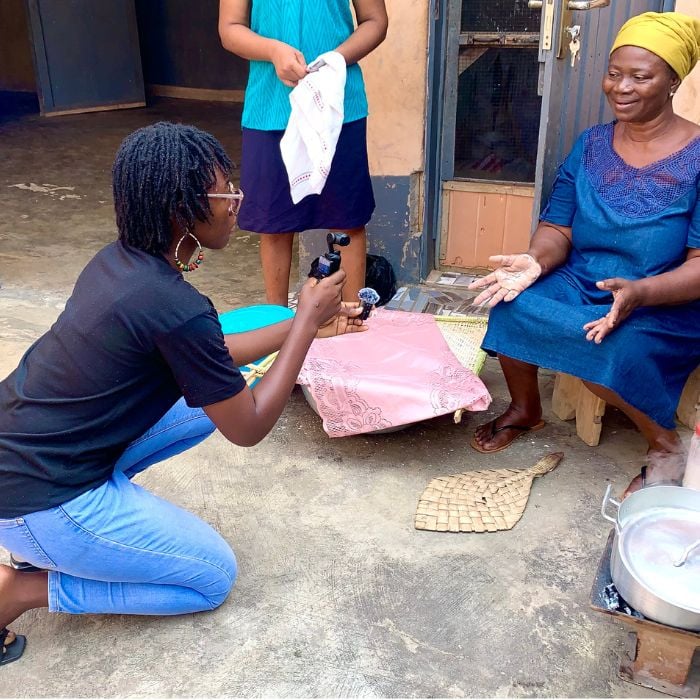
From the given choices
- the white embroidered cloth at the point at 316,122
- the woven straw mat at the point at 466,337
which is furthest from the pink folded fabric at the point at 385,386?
the white embroidered cloth at the point at 316,122

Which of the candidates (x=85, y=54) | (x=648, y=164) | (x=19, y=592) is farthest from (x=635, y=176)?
(x=85, y=54)

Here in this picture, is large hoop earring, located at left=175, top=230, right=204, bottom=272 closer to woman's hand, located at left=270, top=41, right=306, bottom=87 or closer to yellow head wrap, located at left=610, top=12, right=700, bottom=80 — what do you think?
woman's hand, located at left=270, top=41, right=306, bottom=87

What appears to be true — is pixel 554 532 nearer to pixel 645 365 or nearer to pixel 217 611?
pixel 645 365

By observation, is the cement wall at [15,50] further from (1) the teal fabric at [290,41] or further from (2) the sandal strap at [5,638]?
(2) the sandal strap at [5,638]

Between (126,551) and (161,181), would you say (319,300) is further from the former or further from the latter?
(126,551)

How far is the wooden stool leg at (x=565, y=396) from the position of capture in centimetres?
304

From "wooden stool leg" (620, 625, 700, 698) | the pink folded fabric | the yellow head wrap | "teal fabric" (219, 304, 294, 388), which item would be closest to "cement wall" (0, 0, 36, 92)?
"teal fabric" (219, 304, 294, 388)

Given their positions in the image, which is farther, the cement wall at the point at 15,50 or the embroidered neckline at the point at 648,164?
the cement wall at the point at 15,50

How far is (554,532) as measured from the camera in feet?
8.30

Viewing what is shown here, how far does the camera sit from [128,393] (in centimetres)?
188

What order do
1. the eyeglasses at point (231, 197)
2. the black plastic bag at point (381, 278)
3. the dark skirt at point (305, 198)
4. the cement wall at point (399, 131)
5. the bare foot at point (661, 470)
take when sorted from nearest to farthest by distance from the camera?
1. the eyeglasses at point (231, 197)
2. the bare foot at point (661, 470)
3. the dark skirt at point (305, 198)
4. the cement wall at point (399, 131)
5. the black plastic bag at point (381, 278)

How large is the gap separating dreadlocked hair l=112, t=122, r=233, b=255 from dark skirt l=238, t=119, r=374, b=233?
1435 mm

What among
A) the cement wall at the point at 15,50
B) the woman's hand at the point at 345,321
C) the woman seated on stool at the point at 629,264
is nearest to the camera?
the woman's hand at the point at 345,321

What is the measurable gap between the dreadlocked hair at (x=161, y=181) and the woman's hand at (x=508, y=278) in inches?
46.6
